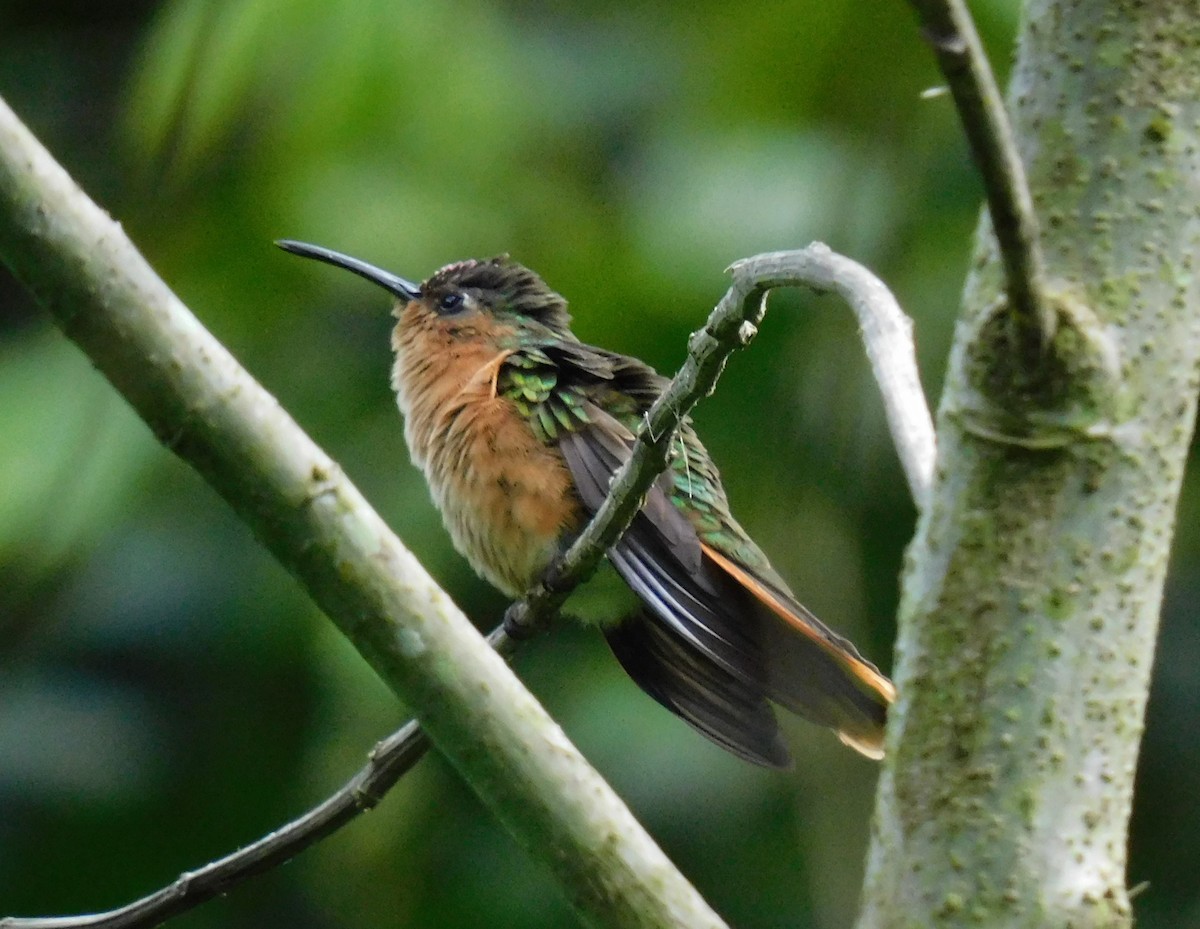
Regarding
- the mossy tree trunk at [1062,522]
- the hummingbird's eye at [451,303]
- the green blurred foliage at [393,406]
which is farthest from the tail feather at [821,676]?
the mossy tree trunk at [1062,522]

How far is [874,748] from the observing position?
3.27 m

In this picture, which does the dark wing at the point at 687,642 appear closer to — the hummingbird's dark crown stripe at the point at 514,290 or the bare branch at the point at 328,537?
the hummingbird's dark crown stripe at the point at 514,290

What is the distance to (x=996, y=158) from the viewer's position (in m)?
1.20

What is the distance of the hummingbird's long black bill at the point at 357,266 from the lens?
401cm

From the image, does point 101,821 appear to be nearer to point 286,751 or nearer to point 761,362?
point 286,751

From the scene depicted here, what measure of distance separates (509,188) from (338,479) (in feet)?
10.8

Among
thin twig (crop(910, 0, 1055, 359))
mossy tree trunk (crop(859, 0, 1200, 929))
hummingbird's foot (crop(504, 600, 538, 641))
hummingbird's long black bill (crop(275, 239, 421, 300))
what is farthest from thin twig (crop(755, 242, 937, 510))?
hummingbird's long black bill (crop(275, 239, 421, 300))

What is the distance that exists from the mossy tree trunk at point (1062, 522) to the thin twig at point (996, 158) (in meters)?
0.04

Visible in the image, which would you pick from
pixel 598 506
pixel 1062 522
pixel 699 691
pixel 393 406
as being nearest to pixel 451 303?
pixel 393 406

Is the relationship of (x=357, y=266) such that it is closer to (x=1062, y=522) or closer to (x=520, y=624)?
(x=520, y=624)

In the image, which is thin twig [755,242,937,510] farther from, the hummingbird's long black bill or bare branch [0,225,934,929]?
the hummingbird's long black bill

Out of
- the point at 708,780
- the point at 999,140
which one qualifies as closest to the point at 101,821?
the point at 708,780

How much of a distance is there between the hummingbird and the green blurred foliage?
1.31 ft

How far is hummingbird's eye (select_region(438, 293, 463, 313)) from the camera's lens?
14.5ft
